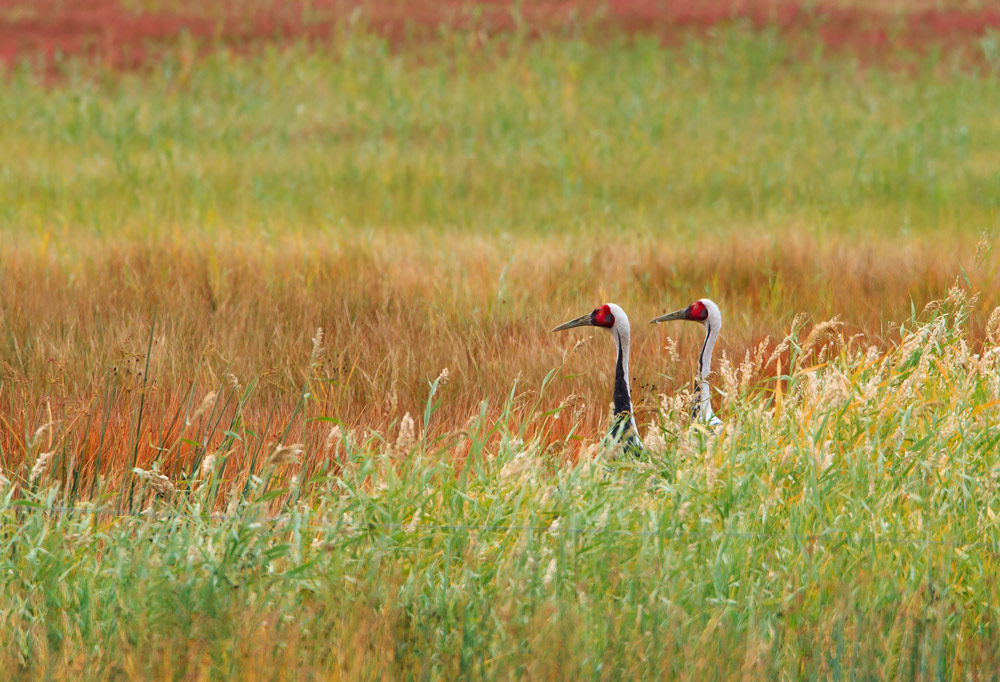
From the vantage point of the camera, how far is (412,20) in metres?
17.0

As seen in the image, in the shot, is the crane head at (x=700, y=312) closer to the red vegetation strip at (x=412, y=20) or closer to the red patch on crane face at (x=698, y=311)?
the red patch on crane face at (x=698, y=311)

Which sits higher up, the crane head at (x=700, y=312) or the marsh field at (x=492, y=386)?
the crane head at (x=700, y=312)

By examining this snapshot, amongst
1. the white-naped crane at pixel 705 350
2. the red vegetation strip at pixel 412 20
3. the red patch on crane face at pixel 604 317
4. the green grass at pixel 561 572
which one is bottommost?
the green grass at pixel 561 572

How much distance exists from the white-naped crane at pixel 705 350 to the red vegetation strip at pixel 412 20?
41.8 feet

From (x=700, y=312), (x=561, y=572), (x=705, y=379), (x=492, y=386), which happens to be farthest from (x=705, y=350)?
(x=561, y=572)

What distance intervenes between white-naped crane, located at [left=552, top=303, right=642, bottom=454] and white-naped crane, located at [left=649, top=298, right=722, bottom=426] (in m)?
0.16

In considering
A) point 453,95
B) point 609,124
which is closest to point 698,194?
point 609,124

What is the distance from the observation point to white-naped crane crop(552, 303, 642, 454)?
3.89 m

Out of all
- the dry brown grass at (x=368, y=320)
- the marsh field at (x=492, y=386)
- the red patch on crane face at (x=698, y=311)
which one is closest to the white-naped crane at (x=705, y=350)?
the red patch on crane face at (x=698, y=311)

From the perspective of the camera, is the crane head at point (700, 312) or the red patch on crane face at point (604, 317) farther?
the crane head at point (700, 312)

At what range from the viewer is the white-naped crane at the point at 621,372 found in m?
3.89

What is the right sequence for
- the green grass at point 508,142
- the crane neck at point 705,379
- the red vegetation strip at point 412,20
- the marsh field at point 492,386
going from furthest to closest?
the red vegetation strip at point 412,20
the green grass at point 508,142
the crane neck at point 705,379
the marsh field at point 492,386

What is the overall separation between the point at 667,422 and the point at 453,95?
1037cm

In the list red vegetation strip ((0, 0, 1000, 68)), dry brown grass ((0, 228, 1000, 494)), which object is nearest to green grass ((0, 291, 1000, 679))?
dry brown grass ((0, 228, 1000, 494))
